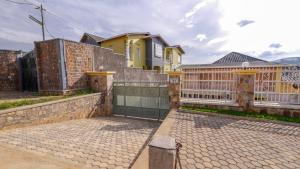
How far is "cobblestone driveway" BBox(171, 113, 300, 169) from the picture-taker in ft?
9.92

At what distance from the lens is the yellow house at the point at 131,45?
1721 cm

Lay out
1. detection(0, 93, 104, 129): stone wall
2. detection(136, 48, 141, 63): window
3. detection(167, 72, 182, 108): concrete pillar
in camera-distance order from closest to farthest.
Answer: detection(0, 93, 104, 129): stone wall, detection(167, 72, 182, 108): concrete pillar, detection(136, 48, 141, 63): window

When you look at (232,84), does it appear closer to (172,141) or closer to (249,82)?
(249,82)

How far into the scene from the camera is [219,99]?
714 cm

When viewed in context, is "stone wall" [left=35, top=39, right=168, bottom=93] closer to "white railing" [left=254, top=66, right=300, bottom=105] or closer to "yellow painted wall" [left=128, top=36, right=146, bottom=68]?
"yellow painted wall" [left=128, top=36, right=146, bottom=68]

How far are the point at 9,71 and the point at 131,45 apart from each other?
35.9 feet

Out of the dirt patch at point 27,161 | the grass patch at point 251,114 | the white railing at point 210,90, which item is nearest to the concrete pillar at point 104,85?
the white railing at point 210,90

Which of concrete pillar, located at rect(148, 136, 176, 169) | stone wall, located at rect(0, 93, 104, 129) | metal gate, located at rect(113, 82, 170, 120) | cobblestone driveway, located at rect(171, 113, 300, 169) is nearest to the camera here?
concrete pillar, located at rect(148, 136, 176, 169)

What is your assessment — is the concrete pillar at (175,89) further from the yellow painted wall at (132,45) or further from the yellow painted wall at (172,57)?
the yellow painted wall at (172,57)

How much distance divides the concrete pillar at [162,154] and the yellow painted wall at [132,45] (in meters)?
15.6

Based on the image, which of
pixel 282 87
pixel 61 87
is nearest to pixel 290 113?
pixel 282 87

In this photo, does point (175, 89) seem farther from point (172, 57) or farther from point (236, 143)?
Result: point (172, 57)

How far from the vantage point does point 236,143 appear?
3820 mm

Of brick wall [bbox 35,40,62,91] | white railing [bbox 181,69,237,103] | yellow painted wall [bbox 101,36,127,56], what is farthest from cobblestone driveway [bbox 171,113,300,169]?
yellow painted wall [bbox 101,36,127,56]
